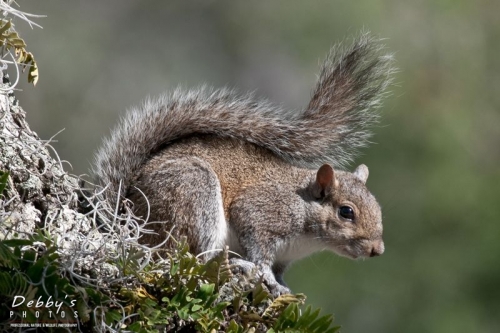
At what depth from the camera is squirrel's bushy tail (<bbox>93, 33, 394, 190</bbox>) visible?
3.44 m

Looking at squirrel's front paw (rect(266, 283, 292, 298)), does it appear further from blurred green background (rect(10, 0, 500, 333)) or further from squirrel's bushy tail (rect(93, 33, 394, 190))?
blurred green background (rect(10, 0, 500, 333))

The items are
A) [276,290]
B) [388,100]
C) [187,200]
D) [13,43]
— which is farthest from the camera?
[388,100]

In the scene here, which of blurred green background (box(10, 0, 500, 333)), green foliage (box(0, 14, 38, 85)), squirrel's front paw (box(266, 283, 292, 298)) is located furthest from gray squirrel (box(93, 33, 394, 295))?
blurred green background (box(10, 0, 500, 333))

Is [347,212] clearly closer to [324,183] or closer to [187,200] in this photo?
[324,183]

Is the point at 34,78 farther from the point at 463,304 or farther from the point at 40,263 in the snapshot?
the point at 463,304

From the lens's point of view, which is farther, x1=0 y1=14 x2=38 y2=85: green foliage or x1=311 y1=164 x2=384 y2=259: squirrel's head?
x1=311 y1=164 x2=384 y2=259: squirrel's head

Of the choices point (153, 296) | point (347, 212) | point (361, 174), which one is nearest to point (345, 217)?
point (347, 212)

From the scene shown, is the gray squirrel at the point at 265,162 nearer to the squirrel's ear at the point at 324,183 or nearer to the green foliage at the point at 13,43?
the squirrel's ear at the point at 324,183

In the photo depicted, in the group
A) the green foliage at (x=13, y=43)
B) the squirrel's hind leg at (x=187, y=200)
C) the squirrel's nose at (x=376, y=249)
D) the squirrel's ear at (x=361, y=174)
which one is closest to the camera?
the green foliage at (x=13, y=43)

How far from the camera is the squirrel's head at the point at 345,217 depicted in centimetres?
362

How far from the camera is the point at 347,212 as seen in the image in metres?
3.69

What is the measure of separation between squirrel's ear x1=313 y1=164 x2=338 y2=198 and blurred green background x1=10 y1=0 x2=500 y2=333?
2208 millimetres

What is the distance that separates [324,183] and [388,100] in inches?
148

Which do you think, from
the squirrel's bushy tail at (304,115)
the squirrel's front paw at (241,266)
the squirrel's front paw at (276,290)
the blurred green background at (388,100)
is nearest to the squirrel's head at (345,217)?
the squirrel's bushy tail at (304,115)
